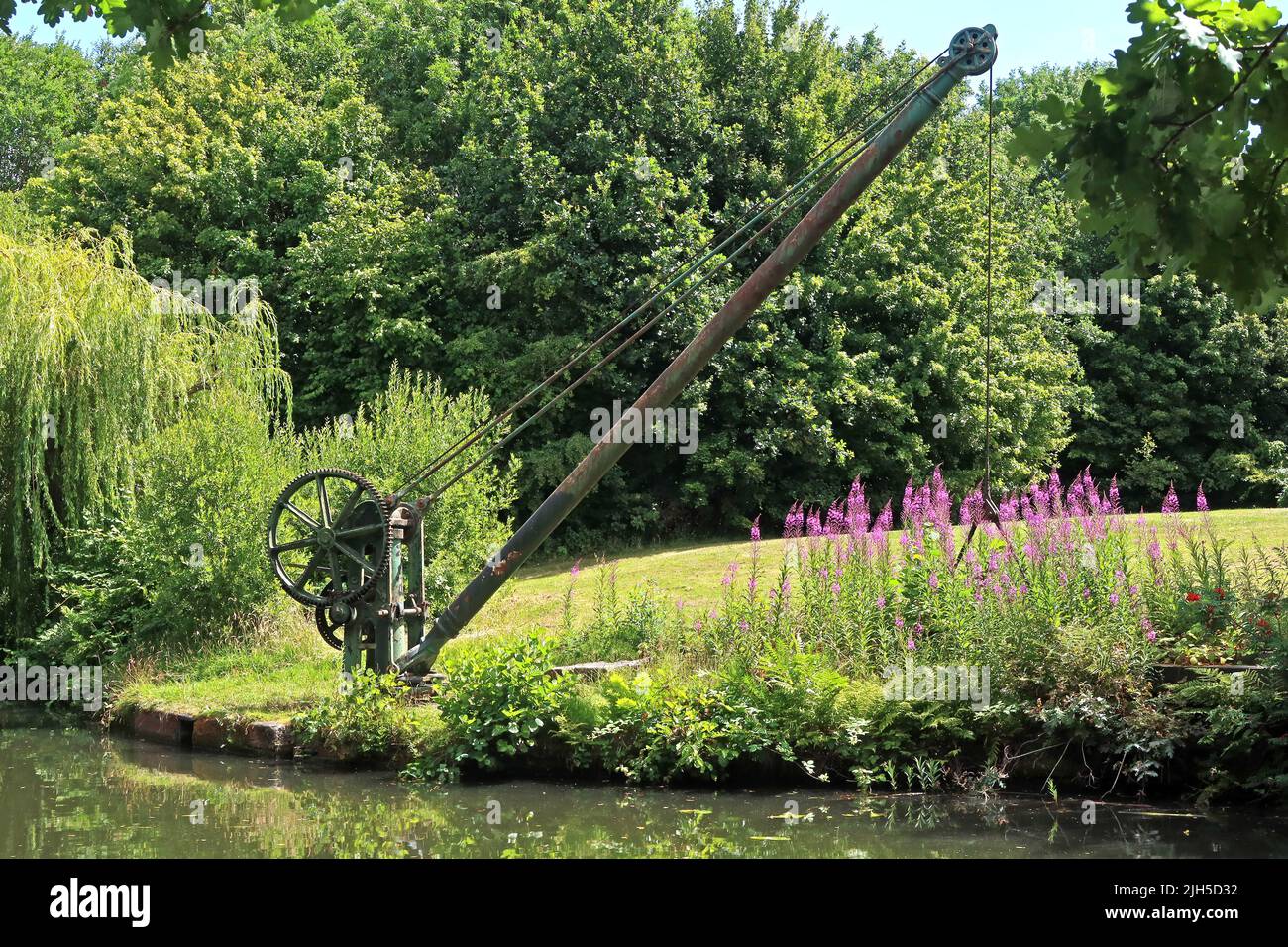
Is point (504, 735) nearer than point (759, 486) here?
Yes

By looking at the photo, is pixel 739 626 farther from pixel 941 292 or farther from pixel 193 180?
pixel 193 180

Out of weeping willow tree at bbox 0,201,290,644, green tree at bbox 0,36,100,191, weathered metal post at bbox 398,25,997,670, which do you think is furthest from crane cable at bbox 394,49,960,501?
green tree at bbox 0,36,100,191

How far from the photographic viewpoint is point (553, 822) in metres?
8.19

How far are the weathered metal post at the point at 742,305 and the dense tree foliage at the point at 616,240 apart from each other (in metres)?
12.3

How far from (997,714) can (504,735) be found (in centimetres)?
364

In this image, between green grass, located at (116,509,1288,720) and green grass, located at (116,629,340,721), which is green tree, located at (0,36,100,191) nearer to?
green grass, located at (116,509,1288,720)

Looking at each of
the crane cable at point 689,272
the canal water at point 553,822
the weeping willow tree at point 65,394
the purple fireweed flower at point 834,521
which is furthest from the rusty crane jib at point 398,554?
the weeping willow tree at point 65,394

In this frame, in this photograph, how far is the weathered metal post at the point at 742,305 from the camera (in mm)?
8883

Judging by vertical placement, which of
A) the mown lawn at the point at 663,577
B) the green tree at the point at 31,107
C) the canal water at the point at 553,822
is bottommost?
the canal water at the point at 553,822

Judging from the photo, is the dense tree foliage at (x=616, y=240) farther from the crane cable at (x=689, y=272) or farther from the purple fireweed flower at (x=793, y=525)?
the crane cable at (x=689, y=272)

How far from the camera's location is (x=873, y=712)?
8773 mm

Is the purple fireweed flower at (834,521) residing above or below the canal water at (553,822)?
above

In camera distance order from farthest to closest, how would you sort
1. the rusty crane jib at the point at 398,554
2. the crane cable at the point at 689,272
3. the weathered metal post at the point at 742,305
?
1. the rusty crane jib at the point at 398,554
2. the crane cable at the point at 689,272
3. the weathered metal post at the point at 742,305
